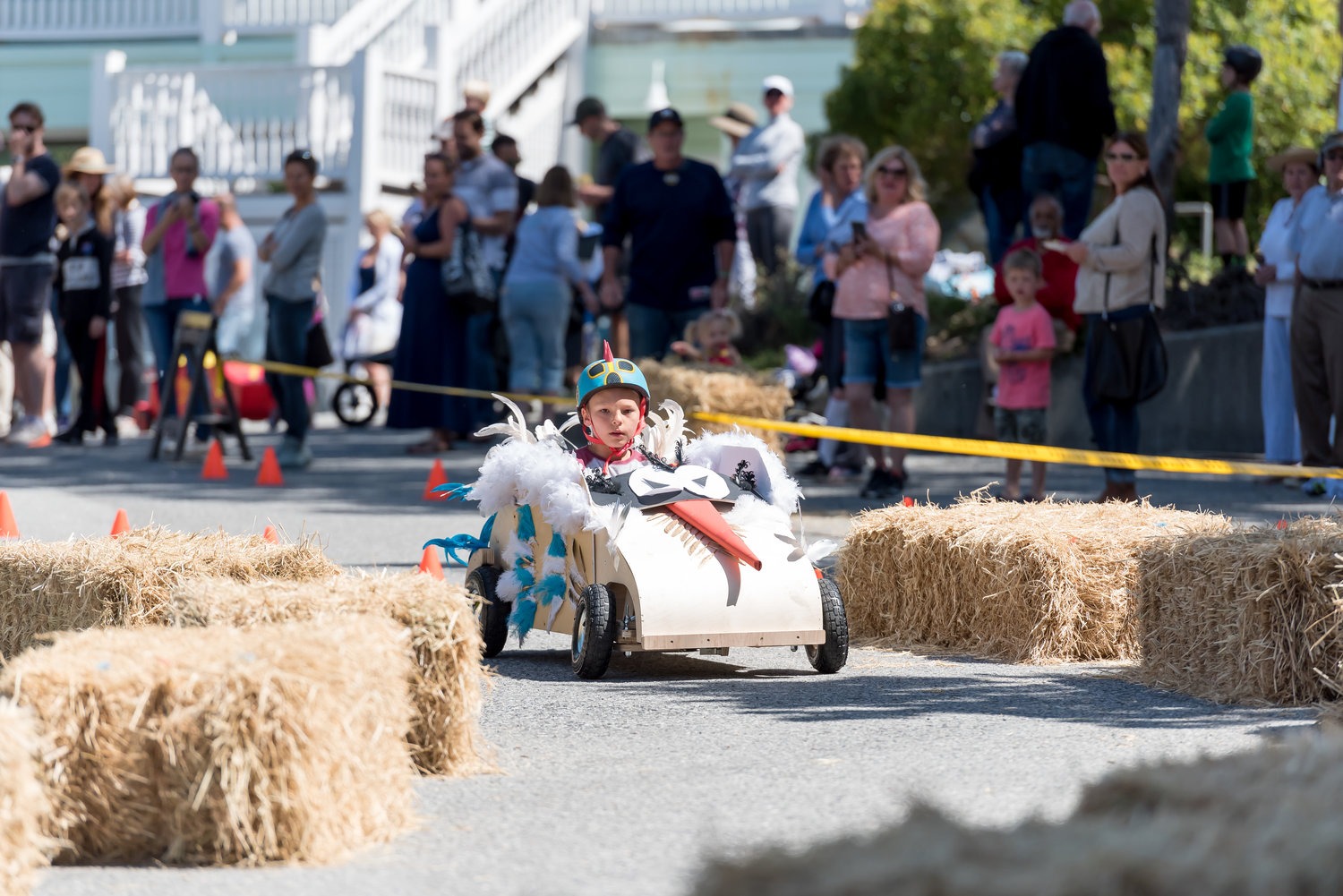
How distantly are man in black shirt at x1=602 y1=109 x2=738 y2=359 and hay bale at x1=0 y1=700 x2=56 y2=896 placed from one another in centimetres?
984

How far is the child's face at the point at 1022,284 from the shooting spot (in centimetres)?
1224

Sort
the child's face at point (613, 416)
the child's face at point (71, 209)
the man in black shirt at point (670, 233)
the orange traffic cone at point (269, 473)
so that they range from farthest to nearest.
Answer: the child's face at point (71, 209), the orange traffic cone at point (269, 473), the man in black shirt at point (670, 233), the child's face at point (613, 416)

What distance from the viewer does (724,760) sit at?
5.61 metres

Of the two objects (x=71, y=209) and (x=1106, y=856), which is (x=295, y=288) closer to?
(x=71, y=209)

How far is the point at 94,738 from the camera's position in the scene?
4.46 m

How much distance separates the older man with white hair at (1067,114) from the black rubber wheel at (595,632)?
877cm

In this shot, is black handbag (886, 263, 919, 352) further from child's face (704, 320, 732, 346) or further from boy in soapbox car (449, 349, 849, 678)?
boy in soapbox car (449, 349, 849, 678)

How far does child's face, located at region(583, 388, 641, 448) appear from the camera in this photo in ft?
25.9

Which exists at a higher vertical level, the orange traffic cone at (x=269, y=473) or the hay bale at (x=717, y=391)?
the hay bale at (x=717, y=391)

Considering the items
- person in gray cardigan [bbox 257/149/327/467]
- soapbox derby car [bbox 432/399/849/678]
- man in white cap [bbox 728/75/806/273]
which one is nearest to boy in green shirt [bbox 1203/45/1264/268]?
man in white cap [bbox 728/75/806/273]

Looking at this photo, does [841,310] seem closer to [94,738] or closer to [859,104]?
[94,738]

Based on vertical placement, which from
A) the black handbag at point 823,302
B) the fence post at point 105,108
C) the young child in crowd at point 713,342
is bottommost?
the young child in crowd at point 713,342

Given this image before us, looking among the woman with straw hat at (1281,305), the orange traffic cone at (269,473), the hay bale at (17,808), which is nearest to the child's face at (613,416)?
the hay bale at (17,808)

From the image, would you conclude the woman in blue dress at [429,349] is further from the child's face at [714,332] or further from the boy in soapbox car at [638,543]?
the boy in soapbox car at [638,543]
